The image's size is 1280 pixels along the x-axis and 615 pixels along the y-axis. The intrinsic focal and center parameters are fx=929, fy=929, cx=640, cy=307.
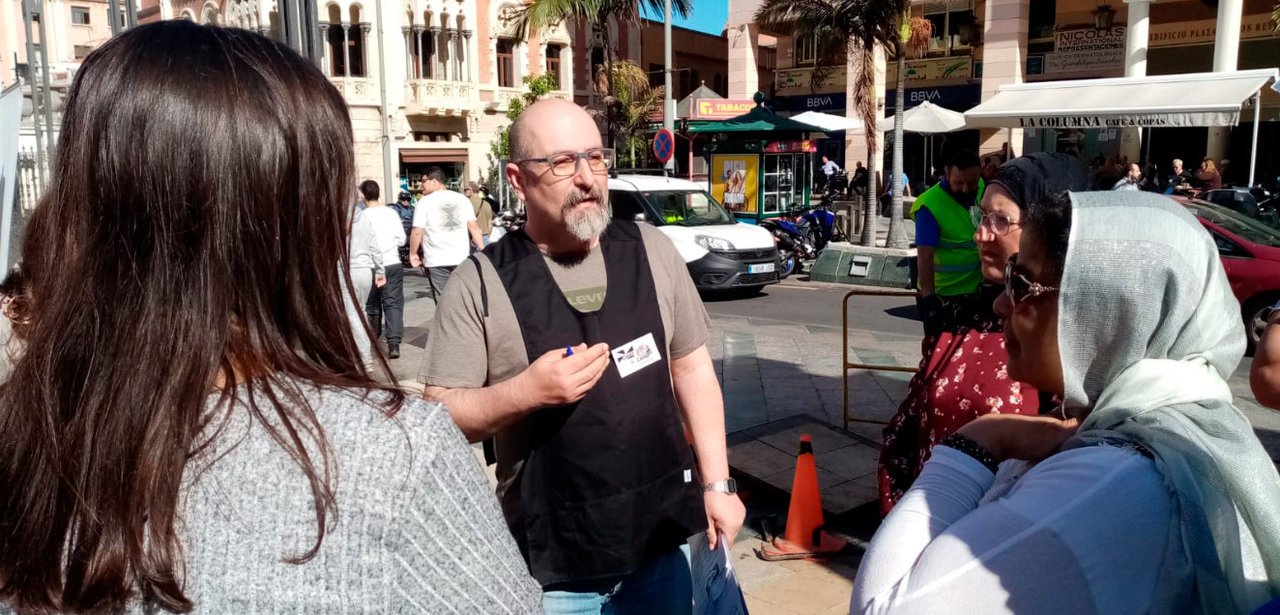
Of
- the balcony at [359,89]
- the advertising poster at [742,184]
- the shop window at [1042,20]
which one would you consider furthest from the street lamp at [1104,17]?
the balcony at [359,89]

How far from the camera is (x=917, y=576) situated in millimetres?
1303

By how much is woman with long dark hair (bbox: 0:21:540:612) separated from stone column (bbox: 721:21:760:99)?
30090mm

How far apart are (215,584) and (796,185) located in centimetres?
1848

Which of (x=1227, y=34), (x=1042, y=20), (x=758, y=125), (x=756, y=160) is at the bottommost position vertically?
(x=756, y=160)

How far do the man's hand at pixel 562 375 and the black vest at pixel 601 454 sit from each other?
0.56ft

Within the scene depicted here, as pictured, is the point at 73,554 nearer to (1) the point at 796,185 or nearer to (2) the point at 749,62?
(1) the point at 796,185

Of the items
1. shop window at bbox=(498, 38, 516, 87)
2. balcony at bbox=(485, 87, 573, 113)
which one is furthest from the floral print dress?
shop window at bbox=(498, 38, 516, 87)

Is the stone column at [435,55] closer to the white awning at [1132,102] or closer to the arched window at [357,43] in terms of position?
the arched window at [357,43]

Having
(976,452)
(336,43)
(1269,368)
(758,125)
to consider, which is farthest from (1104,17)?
(976,452)

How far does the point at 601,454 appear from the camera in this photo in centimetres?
232

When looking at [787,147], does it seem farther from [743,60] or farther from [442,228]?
[743,60]

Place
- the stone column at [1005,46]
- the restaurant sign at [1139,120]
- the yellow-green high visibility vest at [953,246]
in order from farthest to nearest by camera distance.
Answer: the stone column at [1005,46]
the restaurant sign at [1139,120]
the yellow-green high visibility vest at [953,246]

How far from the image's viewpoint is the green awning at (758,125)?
17297 mm

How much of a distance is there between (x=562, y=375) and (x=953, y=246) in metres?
3.25
